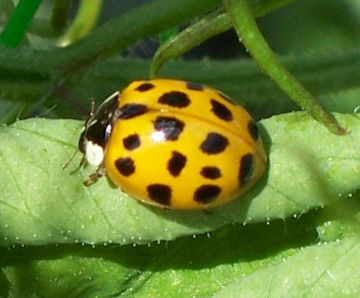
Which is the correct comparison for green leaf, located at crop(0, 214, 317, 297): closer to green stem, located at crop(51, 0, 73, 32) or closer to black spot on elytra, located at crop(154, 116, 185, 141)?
black spot on elytra, located at crop(154, 116, 185, 141)

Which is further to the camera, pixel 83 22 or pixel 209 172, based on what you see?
pixel 83 22

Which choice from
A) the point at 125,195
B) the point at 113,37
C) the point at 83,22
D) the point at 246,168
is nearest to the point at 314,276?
the point at 246,168

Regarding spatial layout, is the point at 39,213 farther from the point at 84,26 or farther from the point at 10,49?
the point at 84,26

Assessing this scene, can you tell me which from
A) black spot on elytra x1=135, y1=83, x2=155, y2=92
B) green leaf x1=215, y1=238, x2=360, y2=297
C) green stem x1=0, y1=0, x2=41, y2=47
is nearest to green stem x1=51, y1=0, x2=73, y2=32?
green stem x1=0, y1=0, x2=41, y2=47

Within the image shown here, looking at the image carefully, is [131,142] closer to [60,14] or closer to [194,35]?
[194,35]

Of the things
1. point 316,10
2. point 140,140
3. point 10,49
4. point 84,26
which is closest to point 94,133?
point 140,140

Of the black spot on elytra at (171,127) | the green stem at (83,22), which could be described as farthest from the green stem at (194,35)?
the green stem at (83,22)
